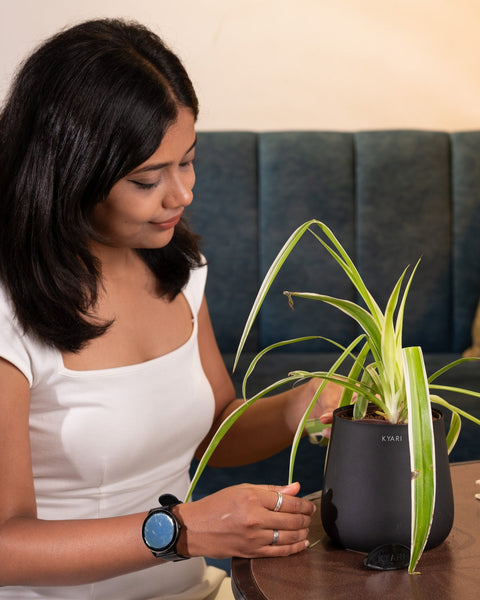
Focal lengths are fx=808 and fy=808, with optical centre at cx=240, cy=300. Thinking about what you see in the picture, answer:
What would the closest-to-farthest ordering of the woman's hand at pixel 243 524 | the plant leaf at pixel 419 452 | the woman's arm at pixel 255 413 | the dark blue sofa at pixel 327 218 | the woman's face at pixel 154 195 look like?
the plant leaf at pixel 419 452 < the woman's hand at pixel 243 524 < the woman's face at pixel 154 195 < the woman's arm at pixel 255 413 < the dark blue sofa at pixel 327 218

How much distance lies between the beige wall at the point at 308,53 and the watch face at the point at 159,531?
82.8 inches

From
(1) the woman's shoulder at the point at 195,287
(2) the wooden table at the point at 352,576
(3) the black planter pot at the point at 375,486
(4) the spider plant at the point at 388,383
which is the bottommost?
(2) the wooden table at the point at 352,576

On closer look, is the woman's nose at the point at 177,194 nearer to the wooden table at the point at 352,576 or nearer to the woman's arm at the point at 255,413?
the woman's arm at the point at 255,413

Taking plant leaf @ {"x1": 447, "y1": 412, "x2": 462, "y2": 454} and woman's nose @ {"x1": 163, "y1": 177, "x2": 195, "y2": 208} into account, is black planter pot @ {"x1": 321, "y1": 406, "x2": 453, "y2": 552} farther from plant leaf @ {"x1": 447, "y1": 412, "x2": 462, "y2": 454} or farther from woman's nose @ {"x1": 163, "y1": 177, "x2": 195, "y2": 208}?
woman's nose @ {"x1": 163, "y1": 177, "x2": 195, "y2": 208}

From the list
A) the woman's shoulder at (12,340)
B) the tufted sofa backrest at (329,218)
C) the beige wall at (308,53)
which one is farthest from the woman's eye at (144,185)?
the beige wall at (308,53)

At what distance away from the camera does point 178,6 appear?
8.83ft

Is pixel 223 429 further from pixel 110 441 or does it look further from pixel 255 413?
pixel 255 413


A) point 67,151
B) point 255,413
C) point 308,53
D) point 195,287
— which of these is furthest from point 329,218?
point 67,151

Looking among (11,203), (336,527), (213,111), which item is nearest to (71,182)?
(11,203)

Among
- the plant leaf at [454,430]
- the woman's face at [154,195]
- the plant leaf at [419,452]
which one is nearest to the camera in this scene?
the plant leaf at [419,452]

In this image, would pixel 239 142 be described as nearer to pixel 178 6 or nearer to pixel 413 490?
pixel 178 6

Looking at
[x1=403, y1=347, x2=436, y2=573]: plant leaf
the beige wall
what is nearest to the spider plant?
[x1=403, y1=347, x2=436, y2=573]: plant leaf

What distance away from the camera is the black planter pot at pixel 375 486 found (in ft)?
2.67

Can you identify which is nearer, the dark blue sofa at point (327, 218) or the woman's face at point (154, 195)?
the woman's face at point (154, 195)
